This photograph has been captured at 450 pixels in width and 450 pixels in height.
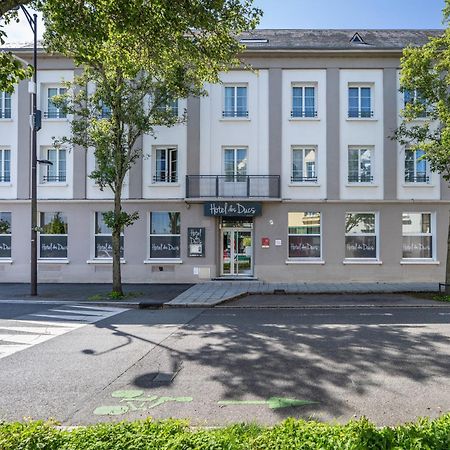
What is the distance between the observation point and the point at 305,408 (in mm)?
4484

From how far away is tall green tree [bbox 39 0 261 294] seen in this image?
6.27 m

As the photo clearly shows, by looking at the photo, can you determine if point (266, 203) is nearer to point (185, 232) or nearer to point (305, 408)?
point (185, 232)

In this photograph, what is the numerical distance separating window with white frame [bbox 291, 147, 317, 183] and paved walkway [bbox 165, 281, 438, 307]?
5296mm

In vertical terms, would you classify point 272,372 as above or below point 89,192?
below

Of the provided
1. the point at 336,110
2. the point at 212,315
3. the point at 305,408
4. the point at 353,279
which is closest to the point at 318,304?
the point at 212,315

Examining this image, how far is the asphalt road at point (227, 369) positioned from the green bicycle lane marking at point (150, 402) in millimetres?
13

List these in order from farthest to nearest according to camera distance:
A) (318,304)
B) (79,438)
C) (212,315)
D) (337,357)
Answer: (318,304) → (212,315) → (337,357) → (79,438)

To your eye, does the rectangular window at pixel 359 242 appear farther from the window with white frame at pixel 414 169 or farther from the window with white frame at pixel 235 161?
the window with white frame at pixel 235 161

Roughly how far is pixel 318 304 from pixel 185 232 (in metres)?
8.06

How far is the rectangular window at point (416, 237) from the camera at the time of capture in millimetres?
18594

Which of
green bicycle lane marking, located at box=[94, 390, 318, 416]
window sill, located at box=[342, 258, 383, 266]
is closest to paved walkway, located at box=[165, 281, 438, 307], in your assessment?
window sill, located at box=[342, 258, 383, 266]

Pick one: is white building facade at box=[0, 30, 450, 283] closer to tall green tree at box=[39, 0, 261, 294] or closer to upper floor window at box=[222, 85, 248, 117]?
upper floor window at box=[222, 85, 248, 117]

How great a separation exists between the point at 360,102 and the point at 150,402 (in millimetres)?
18234

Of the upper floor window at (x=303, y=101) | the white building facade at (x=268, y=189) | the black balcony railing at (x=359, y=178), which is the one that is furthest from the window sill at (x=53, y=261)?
the black balcony railing at (x=359, y=178)
